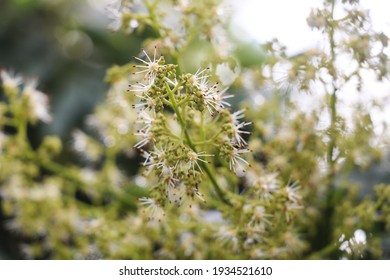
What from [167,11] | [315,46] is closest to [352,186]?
[315,46]

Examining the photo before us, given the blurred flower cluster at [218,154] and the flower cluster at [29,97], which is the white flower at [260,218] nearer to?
the blurred flower cluster at [218,154]

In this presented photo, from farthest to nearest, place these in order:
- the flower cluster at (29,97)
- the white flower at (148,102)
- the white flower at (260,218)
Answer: the flower cluster at (29,97) → the white flower at (260,218) → the white flower at (148,102)

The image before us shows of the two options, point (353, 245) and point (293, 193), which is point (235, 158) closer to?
point (293, 193)

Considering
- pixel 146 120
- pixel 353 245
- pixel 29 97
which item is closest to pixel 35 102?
pixel 29 97

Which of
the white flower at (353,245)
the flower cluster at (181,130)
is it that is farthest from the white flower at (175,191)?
the white flower at (353,245)

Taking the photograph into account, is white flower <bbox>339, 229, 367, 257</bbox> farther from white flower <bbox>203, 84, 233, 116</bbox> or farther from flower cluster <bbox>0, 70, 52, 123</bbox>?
flower cluster <bbox>0, 70, 52, 123</bbox>

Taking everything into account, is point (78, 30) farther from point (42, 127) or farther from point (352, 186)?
point (352, 186)

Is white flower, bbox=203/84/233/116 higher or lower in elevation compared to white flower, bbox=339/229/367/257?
higher

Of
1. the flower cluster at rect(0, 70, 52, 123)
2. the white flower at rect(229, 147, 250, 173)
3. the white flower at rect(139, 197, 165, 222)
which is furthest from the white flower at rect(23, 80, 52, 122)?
the white flower at rect(229, 147, 250, 173)
